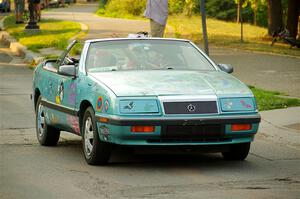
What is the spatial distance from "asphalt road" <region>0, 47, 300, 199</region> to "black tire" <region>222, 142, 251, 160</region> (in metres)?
0.10

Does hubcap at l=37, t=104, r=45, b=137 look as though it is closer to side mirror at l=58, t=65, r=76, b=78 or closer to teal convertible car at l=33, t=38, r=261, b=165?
teal convertible car at l=33, t=38, r=261, b=165

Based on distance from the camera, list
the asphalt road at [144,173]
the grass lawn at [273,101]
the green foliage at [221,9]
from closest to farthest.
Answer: the asphalt road at [144,173]
the grass lawn at [273,101]
the green foliage at [221,9]

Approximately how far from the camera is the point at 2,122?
44.5 feet

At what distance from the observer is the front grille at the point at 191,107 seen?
9.08 meters

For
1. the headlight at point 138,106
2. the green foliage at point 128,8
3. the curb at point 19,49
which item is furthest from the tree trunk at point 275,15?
the headlight at point 138,106

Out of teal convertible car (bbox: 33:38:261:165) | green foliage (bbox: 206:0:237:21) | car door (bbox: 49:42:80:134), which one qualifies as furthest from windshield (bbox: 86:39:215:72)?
green foliage (bbox: 206:0:237:21)

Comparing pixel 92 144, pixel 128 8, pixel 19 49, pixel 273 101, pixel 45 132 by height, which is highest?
pixel 92 144

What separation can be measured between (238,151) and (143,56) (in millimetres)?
1606

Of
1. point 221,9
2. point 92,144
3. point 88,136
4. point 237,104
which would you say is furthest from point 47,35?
point 221,9

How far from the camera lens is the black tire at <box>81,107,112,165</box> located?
9.38 m

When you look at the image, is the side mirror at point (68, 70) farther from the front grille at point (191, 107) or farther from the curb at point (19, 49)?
the curb at point (19, 49)

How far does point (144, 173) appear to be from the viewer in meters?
9.15

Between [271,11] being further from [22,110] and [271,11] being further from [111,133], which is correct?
[111,133]

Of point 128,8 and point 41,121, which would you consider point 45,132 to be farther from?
point 128,8
